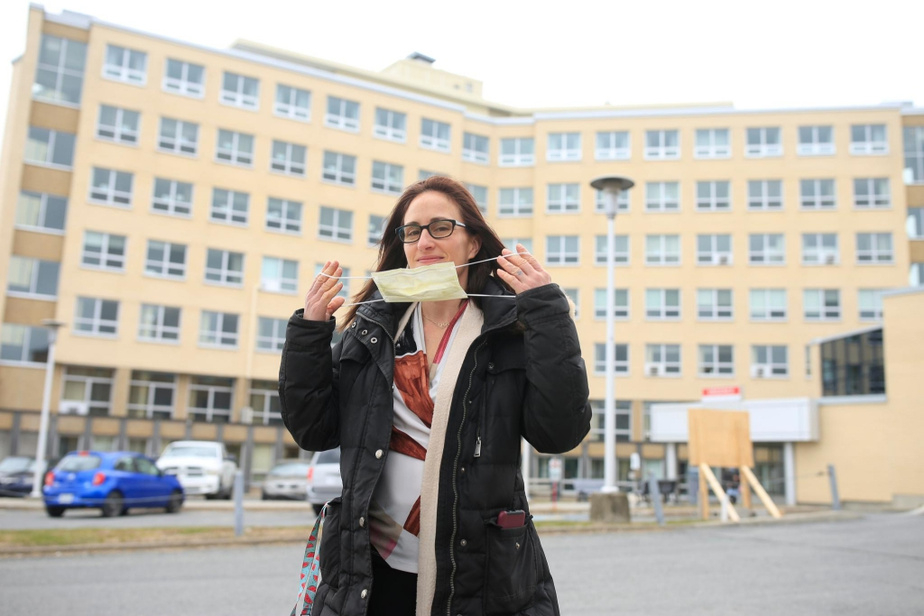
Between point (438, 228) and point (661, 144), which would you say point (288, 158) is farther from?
point (438, 228)

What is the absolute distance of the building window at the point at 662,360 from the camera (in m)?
50.4

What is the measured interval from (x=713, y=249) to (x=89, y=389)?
35878mm

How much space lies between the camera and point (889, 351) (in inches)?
1086

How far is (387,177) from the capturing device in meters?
50.7

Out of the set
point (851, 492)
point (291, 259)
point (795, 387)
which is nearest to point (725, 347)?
point (795, 387)

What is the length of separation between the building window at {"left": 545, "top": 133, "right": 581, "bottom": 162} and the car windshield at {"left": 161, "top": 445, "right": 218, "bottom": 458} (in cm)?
3301


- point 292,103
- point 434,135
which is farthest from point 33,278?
point 434,135

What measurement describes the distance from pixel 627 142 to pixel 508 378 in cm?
5321

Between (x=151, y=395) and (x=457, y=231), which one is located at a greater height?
(x=457, y=231)

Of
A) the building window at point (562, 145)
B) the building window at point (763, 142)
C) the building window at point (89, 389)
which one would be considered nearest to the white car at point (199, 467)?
the building window at point (89, 389)

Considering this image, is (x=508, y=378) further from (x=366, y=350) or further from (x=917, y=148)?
(x=917, y=148)

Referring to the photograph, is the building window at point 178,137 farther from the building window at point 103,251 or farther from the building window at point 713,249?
the building window at point 713,249

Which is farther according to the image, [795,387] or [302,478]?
[795,387]

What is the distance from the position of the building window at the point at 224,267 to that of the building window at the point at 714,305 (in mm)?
26821
